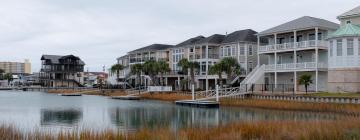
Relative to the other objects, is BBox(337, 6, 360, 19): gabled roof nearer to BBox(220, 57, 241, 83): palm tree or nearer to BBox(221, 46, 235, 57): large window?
BBox(220, 57, 241, 83): palm tree

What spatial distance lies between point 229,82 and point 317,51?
15030mm

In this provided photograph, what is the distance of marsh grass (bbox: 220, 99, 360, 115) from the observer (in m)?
32.4

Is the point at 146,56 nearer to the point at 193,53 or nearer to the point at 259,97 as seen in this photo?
the point at 193,53

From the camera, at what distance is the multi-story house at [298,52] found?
4769 centimetres

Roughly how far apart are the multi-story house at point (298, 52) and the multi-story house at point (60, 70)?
74.7 meters

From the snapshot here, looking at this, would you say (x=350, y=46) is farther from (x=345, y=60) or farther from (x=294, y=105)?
(x=294, y=105)

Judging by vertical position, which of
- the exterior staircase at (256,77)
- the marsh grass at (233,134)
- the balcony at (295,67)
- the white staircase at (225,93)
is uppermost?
the balcony at (295,67)

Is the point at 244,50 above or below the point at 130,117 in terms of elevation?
above

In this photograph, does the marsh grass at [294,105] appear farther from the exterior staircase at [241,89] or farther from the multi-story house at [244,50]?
the multi-story house at [244,50]

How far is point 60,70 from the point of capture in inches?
4678

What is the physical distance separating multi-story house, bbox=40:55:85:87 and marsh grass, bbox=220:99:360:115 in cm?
7933

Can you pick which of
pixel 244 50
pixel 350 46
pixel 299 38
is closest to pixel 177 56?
pixel 244 50

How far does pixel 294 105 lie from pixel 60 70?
91.5 meters

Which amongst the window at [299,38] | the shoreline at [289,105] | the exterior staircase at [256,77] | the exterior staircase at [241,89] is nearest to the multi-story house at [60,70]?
the shoreline at [289,105]
